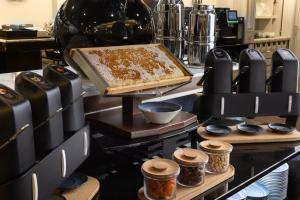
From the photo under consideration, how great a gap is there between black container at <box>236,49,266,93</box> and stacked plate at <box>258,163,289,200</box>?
1.00ft

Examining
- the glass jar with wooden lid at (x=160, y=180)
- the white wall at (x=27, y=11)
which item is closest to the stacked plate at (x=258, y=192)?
the glass jar with wooden lid at (x=160, y=180)

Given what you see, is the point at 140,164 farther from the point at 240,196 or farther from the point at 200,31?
the point at 200,31

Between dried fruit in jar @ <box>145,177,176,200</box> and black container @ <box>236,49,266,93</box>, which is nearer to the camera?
dried fruit in jar @ <box>145,177,176,200</box>

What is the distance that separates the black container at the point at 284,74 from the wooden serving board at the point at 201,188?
0.44 meters

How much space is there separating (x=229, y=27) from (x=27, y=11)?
253cm

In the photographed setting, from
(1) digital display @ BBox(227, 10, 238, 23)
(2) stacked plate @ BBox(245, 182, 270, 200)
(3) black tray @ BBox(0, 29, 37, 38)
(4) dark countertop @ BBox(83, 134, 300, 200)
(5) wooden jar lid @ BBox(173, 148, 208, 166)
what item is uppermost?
(1) digital display @ BBox(227, 10, 238, 23)

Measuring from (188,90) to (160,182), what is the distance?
28.2 inches

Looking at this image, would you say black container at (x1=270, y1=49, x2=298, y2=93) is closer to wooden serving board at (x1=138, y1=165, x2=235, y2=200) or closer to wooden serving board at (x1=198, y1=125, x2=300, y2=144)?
wooden serving board at (x1=198, y1=125, x2=300, y2=144)

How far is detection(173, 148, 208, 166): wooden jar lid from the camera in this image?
92cm

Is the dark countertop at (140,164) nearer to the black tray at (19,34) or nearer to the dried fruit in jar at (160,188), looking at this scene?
the dried fruit in jar at (160,188)

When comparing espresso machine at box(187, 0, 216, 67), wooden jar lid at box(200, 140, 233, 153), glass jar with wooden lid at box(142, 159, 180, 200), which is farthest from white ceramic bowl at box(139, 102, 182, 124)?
espresso machine at box(187, 0, 216, 67)

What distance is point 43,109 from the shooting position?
714mm

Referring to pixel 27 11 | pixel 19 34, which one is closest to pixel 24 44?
pixel 19 34

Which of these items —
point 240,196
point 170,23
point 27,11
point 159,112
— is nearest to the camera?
point 159,112
